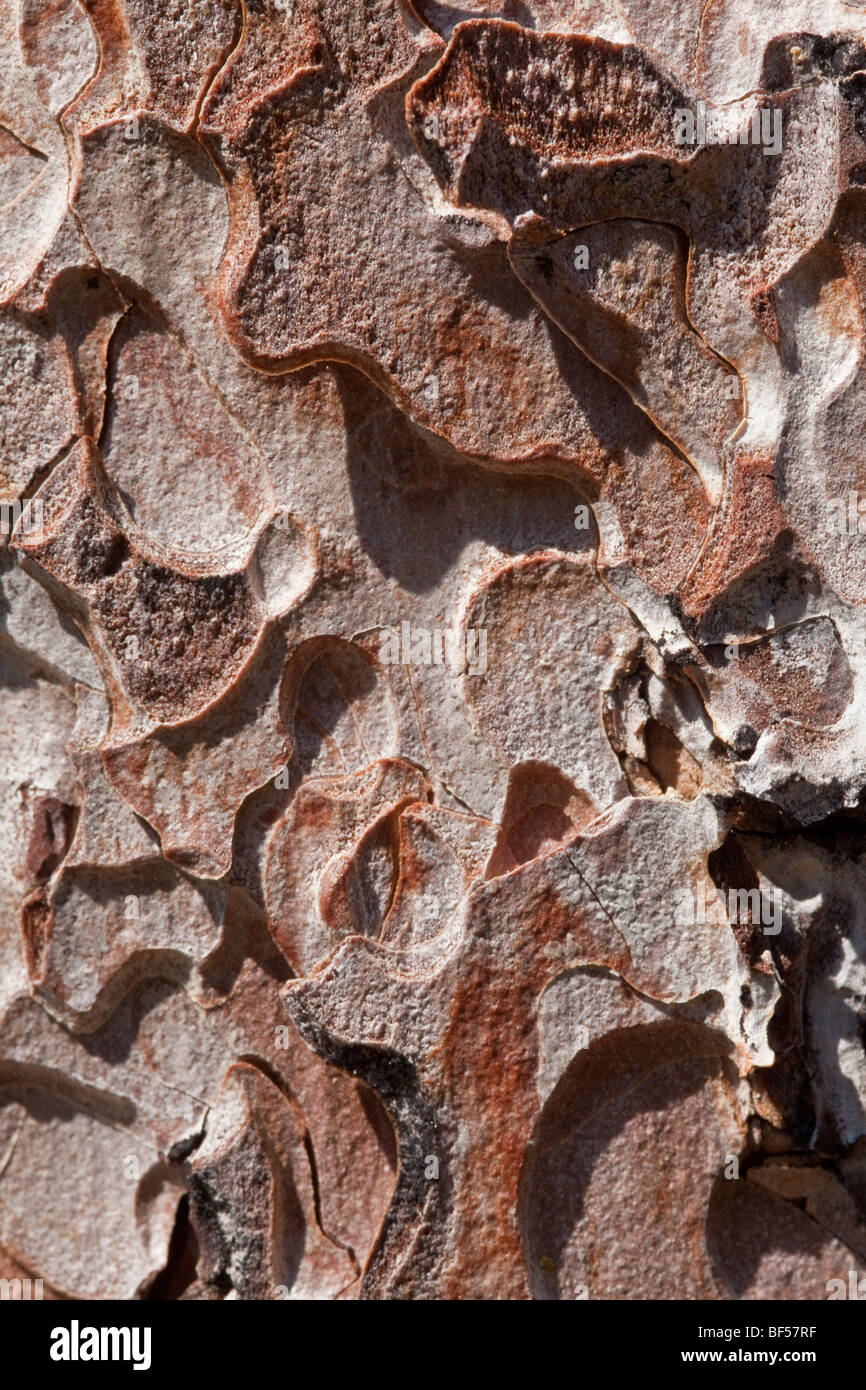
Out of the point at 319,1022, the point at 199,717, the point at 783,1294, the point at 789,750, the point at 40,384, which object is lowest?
the point at 783,1294

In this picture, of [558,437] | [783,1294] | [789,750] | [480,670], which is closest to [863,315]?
[558,437]

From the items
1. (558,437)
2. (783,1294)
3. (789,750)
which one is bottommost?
(783,1294)

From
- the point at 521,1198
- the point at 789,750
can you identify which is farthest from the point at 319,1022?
the point at 789,750

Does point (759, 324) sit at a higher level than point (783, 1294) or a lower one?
higher

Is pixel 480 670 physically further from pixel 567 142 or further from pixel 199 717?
pixel 567 142

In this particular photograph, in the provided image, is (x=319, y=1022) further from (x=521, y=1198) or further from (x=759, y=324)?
(x=759, y=324)

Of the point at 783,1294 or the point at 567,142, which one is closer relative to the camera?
the point at 567,142
